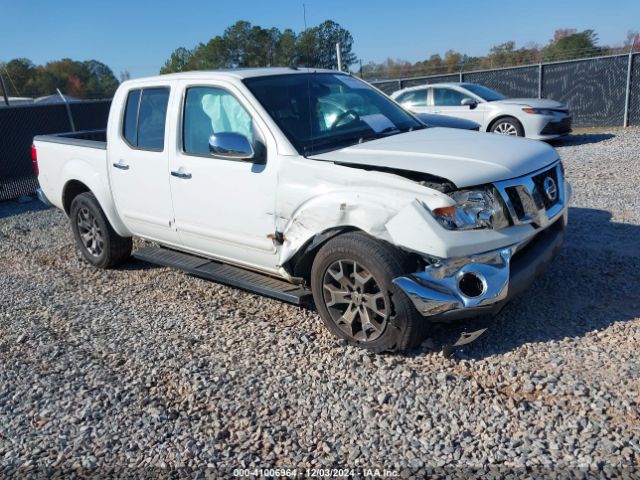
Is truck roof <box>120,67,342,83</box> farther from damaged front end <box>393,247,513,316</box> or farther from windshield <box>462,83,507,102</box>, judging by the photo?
windshield <box>462,83,507,102</box>

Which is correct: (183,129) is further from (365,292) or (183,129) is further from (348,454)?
(348,454)

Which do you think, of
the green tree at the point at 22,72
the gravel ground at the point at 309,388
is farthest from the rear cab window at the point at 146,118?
the green tree at the point at 22,72

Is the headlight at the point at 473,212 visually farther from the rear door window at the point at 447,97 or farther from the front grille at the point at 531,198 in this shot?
the rear door window at the point at 447,97

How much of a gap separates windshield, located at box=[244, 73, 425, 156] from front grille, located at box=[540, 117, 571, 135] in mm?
9085

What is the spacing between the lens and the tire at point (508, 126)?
529 inches

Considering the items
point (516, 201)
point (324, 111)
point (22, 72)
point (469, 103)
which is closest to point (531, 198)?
point (516, 201)

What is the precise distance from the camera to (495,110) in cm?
1362

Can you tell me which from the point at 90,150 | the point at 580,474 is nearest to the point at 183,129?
the point at 90,150

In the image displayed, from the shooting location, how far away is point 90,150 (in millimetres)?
6207

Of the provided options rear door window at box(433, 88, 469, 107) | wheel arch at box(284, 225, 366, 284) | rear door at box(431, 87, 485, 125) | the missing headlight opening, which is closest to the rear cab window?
wheel arch at box(284, 225, 366, 284)

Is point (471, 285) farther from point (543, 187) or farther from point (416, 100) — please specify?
point (416, 100)

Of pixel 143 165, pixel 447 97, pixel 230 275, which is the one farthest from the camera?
pixel 447 97

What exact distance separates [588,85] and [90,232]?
14.9 m

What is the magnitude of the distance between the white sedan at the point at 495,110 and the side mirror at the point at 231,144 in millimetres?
9281
